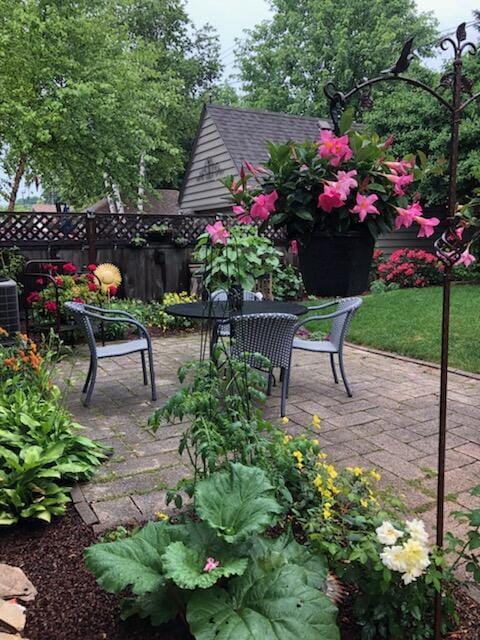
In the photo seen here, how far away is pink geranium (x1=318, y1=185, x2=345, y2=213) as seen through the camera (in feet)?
4.00

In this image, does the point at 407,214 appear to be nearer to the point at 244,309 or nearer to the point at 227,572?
the point at 227,572

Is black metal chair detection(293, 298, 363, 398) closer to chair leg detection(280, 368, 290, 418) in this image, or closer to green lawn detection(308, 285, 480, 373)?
chair leg detection(280, 368, 290, 418)

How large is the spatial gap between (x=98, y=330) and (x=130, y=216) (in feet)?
7.41

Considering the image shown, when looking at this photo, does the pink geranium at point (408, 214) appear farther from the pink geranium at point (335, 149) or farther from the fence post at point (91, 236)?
the fence post at point (91, 236)

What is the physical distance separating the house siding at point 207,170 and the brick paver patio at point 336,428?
672 cm

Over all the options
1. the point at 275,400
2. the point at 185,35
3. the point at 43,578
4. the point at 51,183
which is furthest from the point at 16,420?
the point at 185,35

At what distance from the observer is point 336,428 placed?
123 inches

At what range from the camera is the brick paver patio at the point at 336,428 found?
7.63ft

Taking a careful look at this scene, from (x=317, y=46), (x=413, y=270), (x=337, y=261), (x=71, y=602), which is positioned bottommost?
(x=71, y=602)

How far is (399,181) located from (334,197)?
0.20 metres

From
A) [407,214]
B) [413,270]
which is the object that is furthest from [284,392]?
[413,270]

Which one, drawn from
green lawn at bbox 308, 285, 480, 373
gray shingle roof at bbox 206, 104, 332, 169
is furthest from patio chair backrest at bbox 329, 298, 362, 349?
gray shingle roof at bbox 206, 104, 332, 169

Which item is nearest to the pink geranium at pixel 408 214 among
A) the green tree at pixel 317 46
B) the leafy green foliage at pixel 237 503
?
the leafy green foliage at pixel 237 503

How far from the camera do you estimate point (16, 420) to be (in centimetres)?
249
